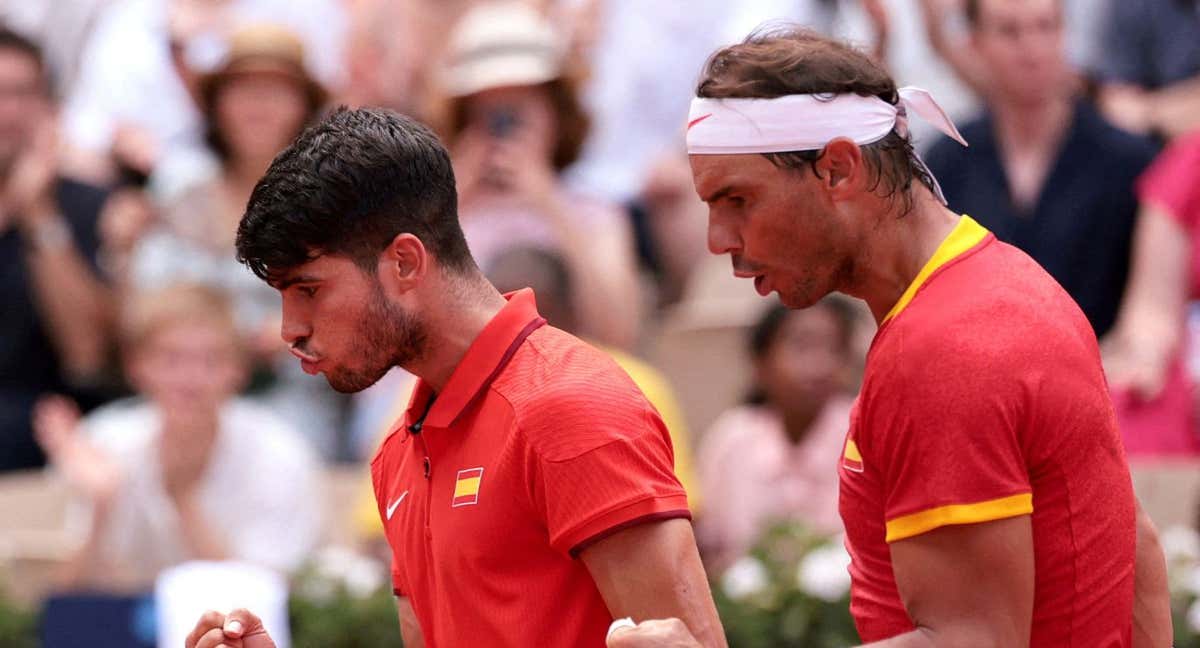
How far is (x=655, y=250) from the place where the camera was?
8.51m

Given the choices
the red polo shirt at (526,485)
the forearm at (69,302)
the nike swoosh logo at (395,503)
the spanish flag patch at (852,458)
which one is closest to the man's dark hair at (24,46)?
the forearm at (69,302)

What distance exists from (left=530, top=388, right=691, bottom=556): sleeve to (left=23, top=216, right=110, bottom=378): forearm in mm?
5761

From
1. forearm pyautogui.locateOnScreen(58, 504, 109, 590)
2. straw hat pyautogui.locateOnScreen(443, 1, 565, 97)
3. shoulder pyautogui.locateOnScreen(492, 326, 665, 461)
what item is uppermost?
straw hat pyautogui.locateOnScreen(443, 1, 565, 97)

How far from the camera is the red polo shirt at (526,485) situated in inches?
113

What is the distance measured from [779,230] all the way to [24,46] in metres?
6.33

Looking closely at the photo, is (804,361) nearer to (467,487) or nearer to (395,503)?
(395,503)

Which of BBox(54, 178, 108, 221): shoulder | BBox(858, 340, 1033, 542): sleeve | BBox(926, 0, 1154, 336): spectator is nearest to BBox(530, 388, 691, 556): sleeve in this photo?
BBox(858, 340, 1033, 542): sleeve

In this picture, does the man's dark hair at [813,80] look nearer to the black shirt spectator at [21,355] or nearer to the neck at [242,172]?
the neck at [242,172]

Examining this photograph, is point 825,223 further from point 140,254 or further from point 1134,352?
point 140,254

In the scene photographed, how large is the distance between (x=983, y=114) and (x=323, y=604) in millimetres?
3079

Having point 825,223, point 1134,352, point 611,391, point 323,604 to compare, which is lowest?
point 323,604

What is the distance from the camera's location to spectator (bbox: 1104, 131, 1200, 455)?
21.6ft

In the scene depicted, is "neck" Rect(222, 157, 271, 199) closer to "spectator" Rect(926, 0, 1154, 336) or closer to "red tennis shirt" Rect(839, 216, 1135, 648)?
"spectator" Rect(926, 0, 1154, 336)

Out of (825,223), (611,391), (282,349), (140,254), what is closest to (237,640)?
(611,391)
